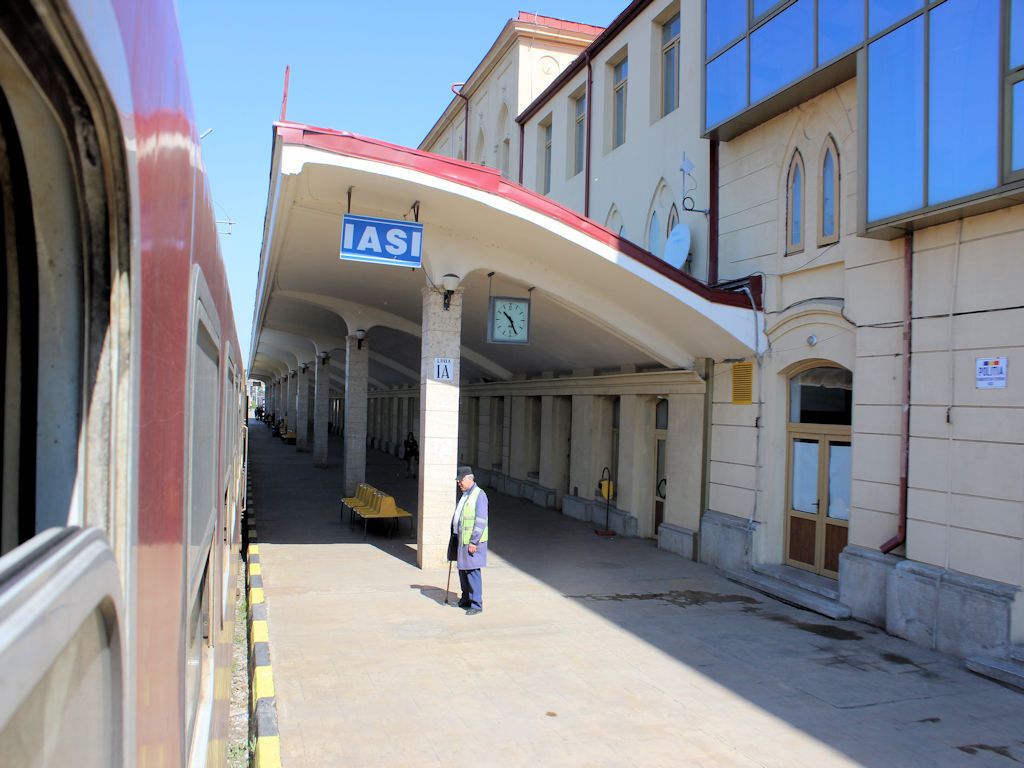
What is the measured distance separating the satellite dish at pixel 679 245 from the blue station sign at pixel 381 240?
15.2 feet

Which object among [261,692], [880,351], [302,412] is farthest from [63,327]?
[302,412]

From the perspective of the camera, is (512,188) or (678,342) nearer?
(512,188)

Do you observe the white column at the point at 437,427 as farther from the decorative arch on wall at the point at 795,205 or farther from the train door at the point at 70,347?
the train door at the point at 70,347

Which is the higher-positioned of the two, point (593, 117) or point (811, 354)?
point (593, 117)

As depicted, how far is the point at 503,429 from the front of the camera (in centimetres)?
2186

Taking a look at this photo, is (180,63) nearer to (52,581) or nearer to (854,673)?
(52,581)

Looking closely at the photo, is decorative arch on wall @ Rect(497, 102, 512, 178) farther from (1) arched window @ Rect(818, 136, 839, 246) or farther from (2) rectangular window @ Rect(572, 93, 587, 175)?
(1) arched window @ Rect(818, 136, 839, 246)

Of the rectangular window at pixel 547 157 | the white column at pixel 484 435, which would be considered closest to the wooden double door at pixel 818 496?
the rectangular window at pixel 547 157

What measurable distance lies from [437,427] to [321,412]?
1819 cm

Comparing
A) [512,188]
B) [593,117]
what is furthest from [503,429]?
[512,188]

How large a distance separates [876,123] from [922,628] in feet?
17.3

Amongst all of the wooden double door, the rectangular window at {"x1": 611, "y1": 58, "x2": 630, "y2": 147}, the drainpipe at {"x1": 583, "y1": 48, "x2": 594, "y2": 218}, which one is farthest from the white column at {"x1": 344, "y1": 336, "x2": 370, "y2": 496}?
the wooden double door

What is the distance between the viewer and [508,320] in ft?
39.3

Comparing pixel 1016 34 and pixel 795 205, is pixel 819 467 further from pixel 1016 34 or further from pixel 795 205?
pixel 1016 34
